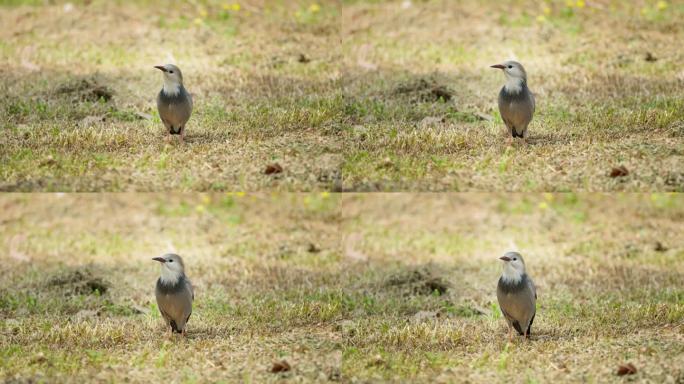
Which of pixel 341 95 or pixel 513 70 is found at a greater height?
pixel 513 70

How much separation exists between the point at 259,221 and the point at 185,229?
0.41 meters

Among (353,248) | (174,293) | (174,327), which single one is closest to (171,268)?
(174,293)

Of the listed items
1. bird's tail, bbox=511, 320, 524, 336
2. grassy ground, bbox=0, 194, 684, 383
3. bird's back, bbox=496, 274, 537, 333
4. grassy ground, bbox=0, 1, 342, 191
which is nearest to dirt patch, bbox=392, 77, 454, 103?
grassy ground, bbox=0, 1, 342, 191

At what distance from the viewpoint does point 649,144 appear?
17.3 feet

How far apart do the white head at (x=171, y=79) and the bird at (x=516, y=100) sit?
1.64m

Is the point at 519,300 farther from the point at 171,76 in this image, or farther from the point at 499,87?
the point at 171,76

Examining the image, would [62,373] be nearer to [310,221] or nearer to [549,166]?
Answer: [310,221]

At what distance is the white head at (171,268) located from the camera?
16.8ft

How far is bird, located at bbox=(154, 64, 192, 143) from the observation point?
17.2 feet

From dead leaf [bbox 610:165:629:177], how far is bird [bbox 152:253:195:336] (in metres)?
2.25

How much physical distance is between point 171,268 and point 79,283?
64 centimetres

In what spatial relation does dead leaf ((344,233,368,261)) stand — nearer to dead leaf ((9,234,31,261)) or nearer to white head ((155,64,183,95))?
white head ((155,64,183,95))

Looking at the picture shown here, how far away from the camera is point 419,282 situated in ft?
18.2

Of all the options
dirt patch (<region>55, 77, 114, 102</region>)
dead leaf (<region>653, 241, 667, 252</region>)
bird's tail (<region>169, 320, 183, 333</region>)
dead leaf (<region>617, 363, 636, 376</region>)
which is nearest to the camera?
dead leaf (<region>617, 363, 636, 376</region>)
